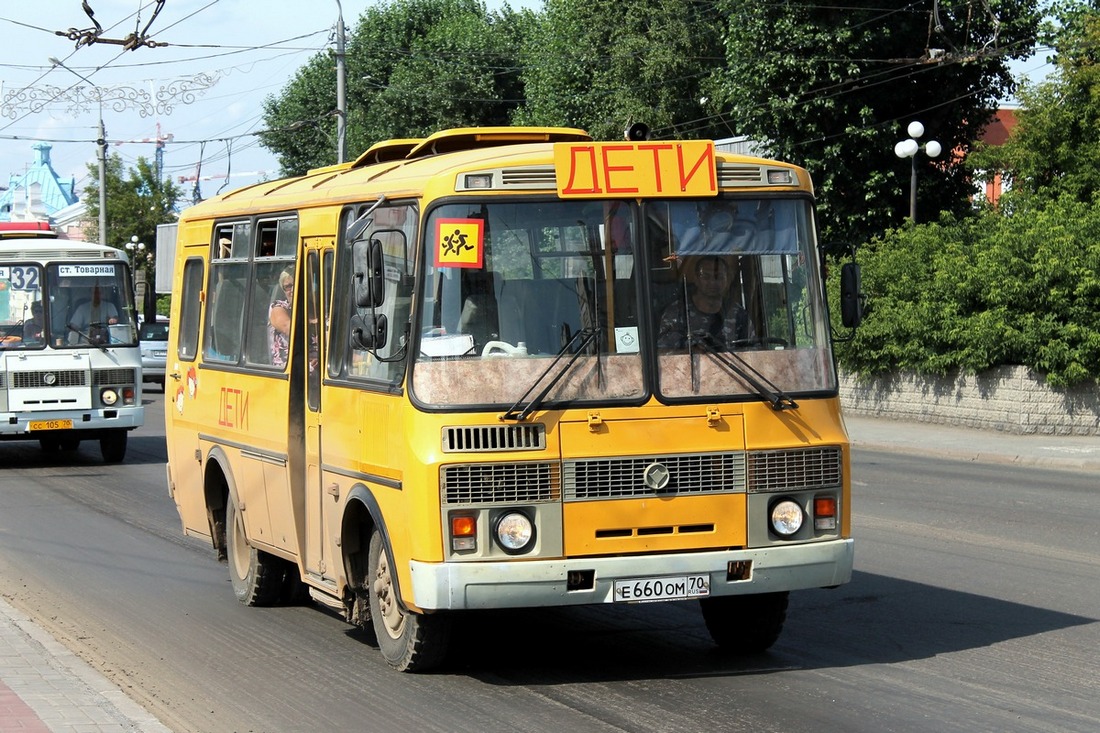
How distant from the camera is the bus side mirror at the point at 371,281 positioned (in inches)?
297

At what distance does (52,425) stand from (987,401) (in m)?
14.3

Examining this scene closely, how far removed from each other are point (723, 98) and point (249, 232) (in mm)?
34716

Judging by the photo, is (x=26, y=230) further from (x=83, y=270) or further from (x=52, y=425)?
(x=52, y=425)

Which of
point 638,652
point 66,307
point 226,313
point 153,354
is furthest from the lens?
point 153,354

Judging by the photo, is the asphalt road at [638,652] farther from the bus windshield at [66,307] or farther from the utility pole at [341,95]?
the utility pole at [341,95]

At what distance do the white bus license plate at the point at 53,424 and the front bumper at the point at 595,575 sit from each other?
46.9 feet

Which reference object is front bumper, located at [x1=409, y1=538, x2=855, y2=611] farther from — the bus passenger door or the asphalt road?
the bus passenger door

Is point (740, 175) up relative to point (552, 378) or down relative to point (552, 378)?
up

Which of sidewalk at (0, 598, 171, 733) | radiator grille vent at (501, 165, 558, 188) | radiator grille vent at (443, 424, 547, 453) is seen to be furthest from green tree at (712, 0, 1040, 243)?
radiator grille vent at (443, 424, 547, 453)

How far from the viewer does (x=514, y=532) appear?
7.43 metres

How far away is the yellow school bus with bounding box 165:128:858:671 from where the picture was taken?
7.44m

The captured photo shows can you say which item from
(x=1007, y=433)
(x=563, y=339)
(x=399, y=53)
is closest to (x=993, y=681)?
(x=563, y=339)

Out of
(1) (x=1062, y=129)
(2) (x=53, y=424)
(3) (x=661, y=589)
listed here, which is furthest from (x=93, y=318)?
(1) (x=1062, y=129)

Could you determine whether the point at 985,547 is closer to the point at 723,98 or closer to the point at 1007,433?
the point at 1007,433
